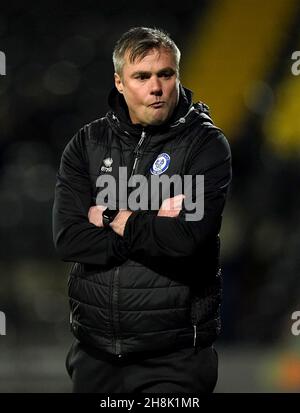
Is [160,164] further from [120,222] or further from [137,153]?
[120,222]

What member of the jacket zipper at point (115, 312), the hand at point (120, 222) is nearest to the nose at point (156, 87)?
the hand at point (120, 222)

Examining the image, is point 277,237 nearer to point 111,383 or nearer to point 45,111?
point 45,111

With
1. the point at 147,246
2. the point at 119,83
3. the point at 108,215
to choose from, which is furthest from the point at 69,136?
the point at 147,246

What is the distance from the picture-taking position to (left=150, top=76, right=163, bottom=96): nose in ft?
7.41

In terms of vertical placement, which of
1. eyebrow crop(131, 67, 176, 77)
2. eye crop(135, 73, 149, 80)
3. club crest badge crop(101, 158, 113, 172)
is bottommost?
club crest badge crop(101, 158, 113, 172)

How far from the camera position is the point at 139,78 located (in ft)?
7.54

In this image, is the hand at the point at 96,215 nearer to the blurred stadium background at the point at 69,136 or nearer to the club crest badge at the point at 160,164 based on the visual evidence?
the club crest badge at the point at 160,164

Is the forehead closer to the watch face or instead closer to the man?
the man

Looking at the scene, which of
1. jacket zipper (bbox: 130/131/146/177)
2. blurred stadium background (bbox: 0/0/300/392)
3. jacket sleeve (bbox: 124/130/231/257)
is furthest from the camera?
blurred stadium background (bbox: 0/0/300/392)

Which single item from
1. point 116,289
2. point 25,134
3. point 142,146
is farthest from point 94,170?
point 25,134

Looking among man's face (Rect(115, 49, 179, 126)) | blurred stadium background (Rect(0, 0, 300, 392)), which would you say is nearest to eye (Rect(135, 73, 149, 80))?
man's face (Rect(115, 49, 179, 126))

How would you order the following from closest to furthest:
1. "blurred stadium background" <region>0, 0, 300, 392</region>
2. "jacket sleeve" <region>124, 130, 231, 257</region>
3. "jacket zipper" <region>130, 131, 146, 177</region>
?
"jacket sleeve" <region>124, 130, 231, 257</region> → "jacket zipper" <region>130, 131, 146, 177</region> → "blurred stadium background" <region>0, 0, 300, 392</region>

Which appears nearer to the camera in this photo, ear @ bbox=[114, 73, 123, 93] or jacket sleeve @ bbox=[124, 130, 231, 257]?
jacket sleeve @ bbox=[124, 130, 231, 257]

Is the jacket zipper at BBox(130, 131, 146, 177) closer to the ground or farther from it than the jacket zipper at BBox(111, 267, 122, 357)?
farther from it
